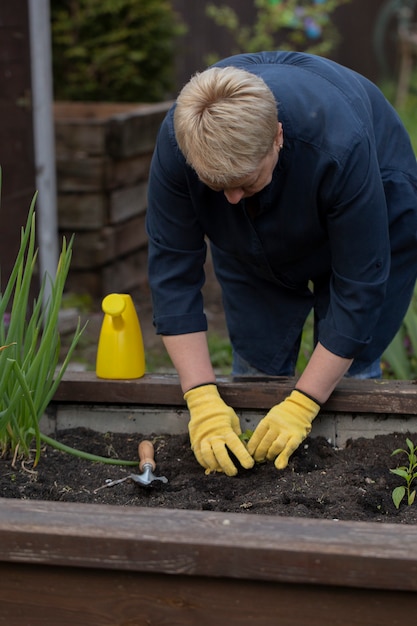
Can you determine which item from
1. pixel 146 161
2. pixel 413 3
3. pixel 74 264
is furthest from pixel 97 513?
pixel 413 3

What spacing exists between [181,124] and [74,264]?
3175mm

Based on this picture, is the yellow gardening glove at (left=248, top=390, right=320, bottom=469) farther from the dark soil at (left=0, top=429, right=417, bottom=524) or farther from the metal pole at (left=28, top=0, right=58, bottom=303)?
the metal pole at (left=28, top=0, right=58, bottom=303)

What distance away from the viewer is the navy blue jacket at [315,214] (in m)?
1.95

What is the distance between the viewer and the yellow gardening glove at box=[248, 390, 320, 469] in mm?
2064

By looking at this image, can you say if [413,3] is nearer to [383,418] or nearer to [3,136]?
[3,136]

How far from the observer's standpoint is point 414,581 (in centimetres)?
139

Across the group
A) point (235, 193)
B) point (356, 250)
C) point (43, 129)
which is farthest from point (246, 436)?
point (43, 129)

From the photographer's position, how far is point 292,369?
282 centimetres

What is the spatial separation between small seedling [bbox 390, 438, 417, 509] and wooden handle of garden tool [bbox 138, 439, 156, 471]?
0.52 meters

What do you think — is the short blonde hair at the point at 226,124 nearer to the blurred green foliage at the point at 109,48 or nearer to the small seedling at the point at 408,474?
the small seedling at the point at 408,474

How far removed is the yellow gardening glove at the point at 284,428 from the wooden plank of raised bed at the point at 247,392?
0.12 metres

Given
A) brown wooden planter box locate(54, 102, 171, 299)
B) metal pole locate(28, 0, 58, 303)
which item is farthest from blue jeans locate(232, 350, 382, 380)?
brown wooden planter box locate(54, 102, 171, 299)

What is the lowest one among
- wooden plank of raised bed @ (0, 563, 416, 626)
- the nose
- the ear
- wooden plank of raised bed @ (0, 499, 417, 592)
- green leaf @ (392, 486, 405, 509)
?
green leaf @ (392, 486, 405, 509)

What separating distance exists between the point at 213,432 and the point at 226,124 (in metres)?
0.71
